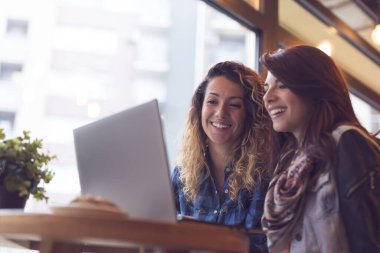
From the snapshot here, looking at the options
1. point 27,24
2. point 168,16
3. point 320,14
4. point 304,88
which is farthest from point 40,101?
point 320,14

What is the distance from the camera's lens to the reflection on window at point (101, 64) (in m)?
2.27

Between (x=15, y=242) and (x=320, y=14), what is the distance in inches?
140

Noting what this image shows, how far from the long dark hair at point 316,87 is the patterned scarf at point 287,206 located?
72mm

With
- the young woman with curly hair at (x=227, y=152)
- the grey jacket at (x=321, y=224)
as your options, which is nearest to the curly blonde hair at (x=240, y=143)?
the young woman with curly hair at (x=227, y=152)

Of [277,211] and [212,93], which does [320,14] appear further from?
[277,211]

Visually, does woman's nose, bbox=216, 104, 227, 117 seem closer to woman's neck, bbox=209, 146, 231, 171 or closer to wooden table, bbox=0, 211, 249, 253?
woman's neck, bbox=209, 146, 231, 171

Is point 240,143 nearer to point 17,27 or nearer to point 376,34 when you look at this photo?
point 17,27

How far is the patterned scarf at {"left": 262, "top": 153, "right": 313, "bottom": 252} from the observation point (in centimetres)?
155

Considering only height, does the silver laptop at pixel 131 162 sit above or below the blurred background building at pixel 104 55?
below

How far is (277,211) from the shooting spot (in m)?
1.59

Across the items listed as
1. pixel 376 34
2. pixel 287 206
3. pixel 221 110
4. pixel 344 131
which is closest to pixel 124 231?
pixel 287 206

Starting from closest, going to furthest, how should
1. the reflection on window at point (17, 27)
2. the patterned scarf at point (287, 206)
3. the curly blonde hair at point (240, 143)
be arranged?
the patterned scarf at point (287, 206) < the curly blonde hair at point (240, 143) < the reflection on window at point (17, 27)

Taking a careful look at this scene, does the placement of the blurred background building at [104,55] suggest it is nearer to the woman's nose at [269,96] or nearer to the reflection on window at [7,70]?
the reflection on window at [7,70]

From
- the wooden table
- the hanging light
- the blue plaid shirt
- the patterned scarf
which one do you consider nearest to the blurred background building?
the blue plaid shirt
